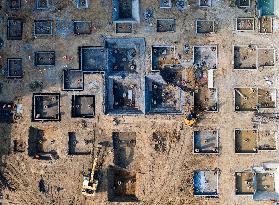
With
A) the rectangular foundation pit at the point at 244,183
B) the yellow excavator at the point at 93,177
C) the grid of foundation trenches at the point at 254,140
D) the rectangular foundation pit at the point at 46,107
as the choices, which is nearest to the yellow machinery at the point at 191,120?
the grid of foundation trenches at the point at 254,140

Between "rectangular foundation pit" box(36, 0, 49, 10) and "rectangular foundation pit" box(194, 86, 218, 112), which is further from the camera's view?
"rectangular foundation pit" box(36, 0, 49, 10)

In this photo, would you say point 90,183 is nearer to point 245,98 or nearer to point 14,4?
point 245,98

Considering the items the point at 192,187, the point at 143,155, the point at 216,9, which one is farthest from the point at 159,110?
the point at 216,9

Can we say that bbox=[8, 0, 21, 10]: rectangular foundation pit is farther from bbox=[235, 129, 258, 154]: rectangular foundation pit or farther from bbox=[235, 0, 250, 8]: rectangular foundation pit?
bbox=[235, 129, 258, 154]: rectangular foundation pit

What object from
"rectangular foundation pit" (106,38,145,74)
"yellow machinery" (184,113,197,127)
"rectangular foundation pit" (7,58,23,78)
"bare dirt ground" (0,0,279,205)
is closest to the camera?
"yellow machinery" (184,113,197,127)

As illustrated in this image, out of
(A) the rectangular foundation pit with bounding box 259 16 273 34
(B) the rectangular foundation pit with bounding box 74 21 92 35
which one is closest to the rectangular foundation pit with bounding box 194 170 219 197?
(A) the rectangular foundation pit with bounding box 259 16 273 34
